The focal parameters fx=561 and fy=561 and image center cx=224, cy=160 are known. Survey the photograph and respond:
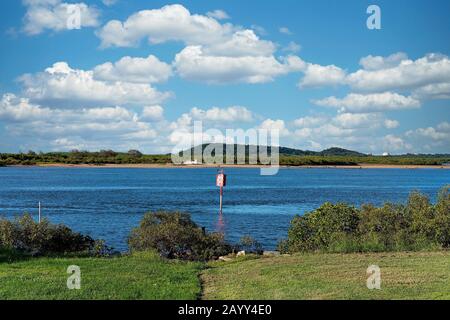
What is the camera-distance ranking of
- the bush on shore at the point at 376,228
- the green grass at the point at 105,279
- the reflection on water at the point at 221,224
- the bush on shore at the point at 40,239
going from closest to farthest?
the green grass at the point at 105,279
the bush on shore at the point at 40,239
the bush on shore at the point at 376,228
the reflection on water at the point at 221,224

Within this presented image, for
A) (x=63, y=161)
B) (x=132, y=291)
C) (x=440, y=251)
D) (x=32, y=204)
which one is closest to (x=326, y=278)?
(x=132, y=291)

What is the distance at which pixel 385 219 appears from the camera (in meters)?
20.6

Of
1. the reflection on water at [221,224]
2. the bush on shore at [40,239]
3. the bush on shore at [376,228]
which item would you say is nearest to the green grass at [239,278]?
the bush on shore at [376,228]

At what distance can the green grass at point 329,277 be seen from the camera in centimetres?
1102

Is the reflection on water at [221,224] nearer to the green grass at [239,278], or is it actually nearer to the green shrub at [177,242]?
the green shrub at [177,242]

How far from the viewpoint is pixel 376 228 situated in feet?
67.4

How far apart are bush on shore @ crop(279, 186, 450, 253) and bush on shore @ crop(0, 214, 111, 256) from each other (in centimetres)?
761

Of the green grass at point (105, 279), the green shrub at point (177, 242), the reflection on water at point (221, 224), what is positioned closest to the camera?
the green grass at point (105, 279)

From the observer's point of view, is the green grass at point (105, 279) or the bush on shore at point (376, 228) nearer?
the green grass at point (105, 279)

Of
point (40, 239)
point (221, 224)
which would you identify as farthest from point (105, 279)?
point (221, 224)

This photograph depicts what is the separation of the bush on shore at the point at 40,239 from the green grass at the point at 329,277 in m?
5.60

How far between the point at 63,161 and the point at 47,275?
7563 inches

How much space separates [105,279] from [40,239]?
711 cm
